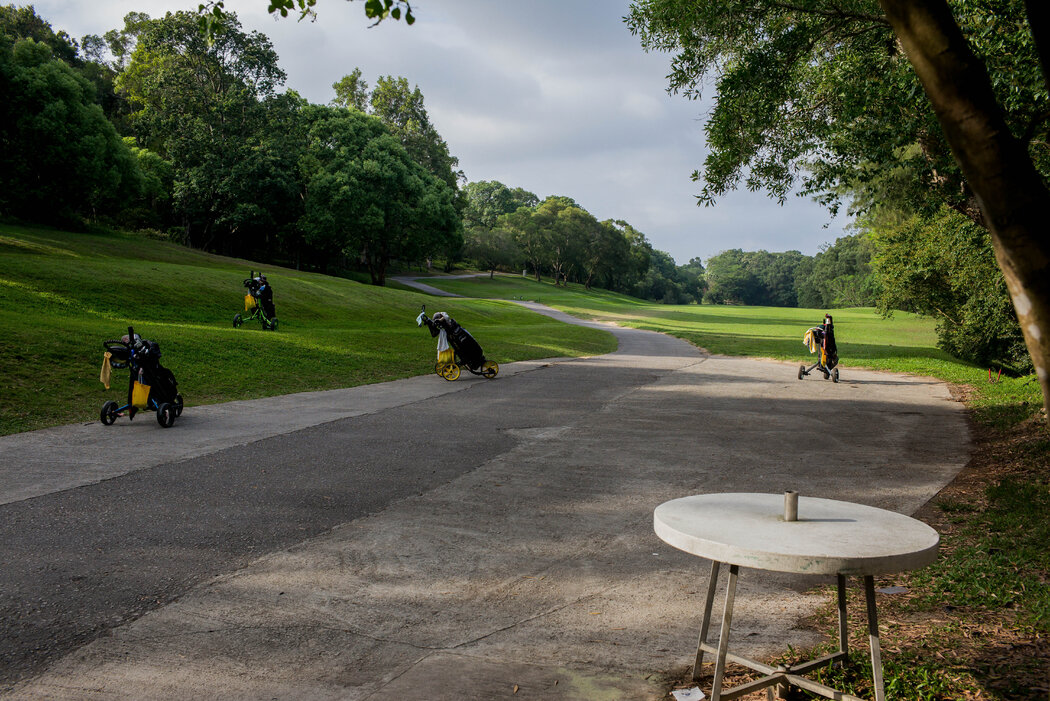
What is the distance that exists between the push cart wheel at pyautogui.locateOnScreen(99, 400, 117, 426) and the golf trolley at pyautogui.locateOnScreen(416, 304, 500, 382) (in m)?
6.78

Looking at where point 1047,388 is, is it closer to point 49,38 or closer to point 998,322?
point 998,322

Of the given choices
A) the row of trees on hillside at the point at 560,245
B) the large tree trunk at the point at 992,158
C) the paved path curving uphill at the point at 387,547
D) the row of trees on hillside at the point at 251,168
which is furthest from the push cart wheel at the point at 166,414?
the row of trees on hillside at the point at 560,245

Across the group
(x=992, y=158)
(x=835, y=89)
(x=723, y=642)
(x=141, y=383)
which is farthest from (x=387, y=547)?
(x=835, y=89)

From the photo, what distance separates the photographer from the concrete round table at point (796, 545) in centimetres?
287

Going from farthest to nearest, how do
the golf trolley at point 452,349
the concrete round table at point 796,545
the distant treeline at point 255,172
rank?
the distant treeline at point 255,172 → the golf trolley at point 452,349 → the concrete round table at point 796,545

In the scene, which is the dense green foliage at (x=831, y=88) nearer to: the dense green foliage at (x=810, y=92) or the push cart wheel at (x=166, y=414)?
the dense green foliage at (x=810, y=92)

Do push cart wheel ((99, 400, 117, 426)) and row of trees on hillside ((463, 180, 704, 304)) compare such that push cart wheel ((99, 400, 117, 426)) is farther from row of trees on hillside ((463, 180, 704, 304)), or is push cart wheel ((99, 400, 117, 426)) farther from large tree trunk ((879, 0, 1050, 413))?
row of trees on hillside ((463, 180, 704, 304))

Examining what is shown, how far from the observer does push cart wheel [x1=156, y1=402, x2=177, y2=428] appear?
→ 984cm

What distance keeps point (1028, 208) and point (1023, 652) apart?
7.70 ft

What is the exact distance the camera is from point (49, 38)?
224 ft

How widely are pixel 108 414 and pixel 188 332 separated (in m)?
8.90

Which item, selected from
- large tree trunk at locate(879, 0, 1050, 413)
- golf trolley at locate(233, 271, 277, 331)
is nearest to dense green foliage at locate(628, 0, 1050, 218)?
large tree trunk at locate(879, 0, 1050, 413)

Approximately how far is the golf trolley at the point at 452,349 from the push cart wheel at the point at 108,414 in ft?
22.3

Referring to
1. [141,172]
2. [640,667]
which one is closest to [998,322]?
[640,667]
